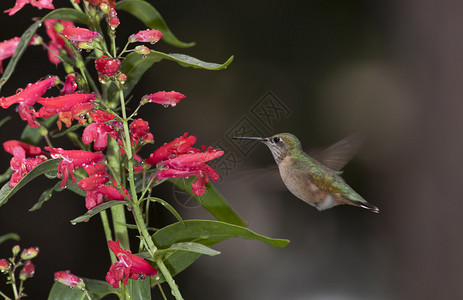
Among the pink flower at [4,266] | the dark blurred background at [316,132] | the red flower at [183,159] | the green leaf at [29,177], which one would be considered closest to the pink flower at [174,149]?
the red flower at [183,159]

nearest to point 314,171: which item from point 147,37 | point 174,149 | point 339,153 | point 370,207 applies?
point 339,153

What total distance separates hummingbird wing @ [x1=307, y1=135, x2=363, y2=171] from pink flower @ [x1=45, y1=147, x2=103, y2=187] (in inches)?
16.6

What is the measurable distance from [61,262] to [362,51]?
5.98ft

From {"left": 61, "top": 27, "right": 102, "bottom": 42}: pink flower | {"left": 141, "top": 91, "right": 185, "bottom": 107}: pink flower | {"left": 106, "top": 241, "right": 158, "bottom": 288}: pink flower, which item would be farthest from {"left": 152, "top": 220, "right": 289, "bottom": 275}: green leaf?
{"left": 61, "top": 27, "right": 102, "bottom": 42}: pink flower

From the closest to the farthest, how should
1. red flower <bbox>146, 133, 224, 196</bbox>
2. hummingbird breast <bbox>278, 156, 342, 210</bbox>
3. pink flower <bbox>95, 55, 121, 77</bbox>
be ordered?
pink flower <bbox>95, 55, 121, 77</bbox> → red flower <bbox>146, 133, 224, 196</bbox> → hummingbird breast <bbox>278, 156, 342, 210</bbox>

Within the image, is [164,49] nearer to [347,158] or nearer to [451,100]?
[451,100]

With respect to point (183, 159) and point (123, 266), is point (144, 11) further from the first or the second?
point (123, 266)

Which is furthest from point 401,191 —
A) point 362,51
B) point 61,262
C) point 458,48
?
point 61,262

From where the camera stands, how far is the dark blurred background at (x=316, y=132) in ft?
6.47

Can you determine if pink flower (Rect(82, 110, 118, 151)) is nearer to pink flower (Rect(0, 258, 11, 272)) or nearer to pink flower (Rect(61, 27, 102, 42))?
pink flower (Rect(61, 27, 102, 42))

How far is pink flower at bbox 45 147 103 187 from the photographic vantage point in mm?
688

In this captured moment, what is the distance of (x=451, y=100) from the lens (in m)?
1.86

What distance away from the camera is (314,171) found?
96 cm

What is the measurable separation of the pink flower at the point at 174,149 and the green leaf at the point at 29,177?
0.42 ft
